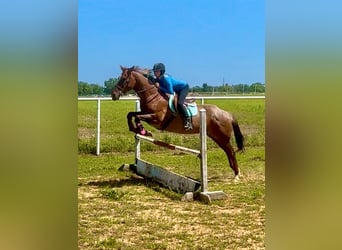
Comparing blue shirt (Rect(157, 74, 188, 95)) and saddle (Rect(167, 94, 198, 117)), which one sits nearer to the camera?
blue shirt (Rect(157, 74, 188, 95))

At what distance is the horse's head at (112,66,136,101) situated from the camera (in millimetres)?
1856

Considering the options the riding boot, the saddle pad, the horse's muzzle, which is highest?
the horse's muzzle

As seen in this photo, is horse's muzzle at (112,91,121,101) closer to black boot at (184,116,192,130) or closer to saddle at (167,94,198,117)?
saddle at (167,94,198,117)

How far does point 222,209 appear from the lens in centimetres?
213

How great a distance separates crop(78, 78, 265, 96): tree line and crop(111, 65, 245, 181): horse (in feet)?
0.71

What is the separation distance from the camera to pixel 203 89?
1.79 meters

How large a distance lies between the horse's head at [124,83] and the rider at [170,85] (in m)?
0.13

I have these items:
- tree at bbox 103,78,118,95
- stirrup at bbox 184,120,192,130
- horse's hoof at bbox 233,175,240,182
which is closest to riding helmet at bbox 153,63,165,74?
tree at bbox 103,78,118,95
